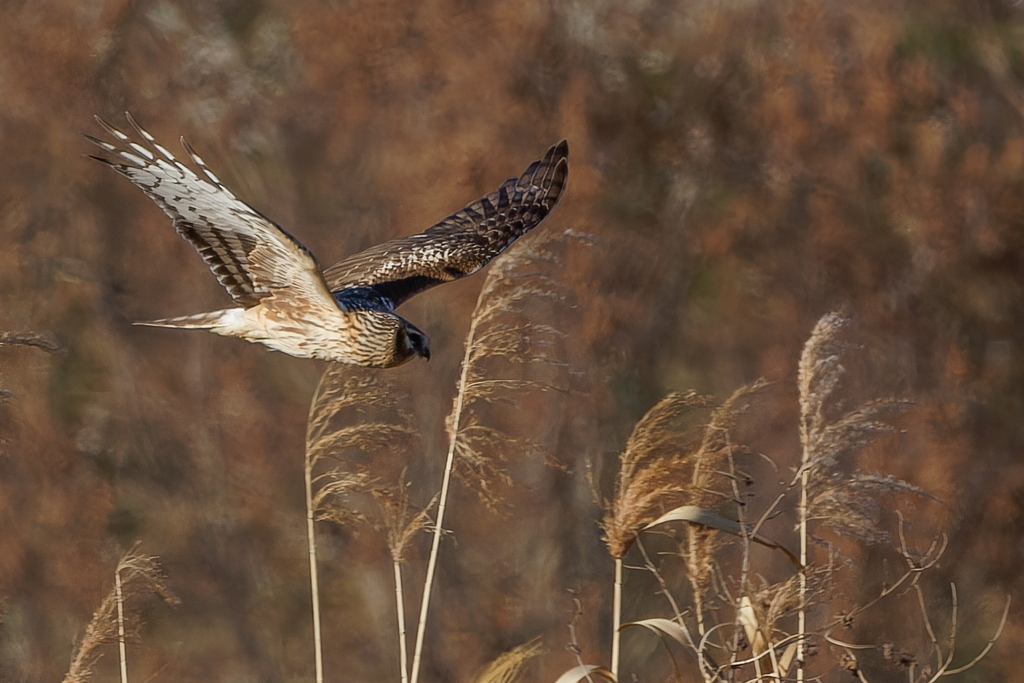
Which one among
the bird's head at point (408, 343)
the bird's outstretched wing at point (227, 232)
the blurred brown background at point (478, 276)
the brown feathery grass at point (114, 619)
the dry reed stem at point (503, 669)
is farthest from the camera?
the blurred brown background at point (478, 276)

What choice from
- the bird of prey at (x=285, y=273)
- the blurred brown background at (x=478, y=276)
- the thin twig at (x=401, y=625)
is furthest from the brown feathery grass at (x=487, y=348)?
the blurred brown background at (x=478, y=276)

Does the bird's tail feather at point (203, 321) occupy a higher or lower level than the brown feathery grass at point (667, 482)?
higher

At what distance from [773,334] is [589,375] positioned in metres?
1.51

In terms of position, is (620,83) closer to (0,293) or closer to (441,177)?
(441,177)

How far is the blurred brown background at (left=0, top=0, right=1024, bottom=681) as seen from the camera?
30.2 feet

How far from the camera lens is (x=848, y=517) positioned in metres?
3.23

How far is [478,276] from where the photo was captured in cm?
984

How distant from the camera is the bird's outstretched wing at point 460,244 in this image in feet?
14.7

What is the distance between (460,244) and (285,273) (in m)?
1.16

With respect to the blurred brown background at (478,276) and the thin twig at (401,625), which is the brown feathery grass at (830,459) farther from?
the blurred brown background at (478,276)

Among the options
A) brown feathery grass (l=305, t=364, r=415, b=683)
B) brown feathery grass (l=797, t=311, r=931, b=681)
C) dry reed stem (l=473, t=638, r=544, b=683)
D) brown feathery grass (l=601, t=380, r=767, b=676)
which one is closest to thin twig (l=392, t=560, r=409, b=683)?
brown feathery grass (l=305, t=364, r=415, b=683)

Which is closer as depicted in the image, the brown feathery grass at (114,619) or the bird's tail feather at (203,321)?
the brown feathery grass at (114,619)

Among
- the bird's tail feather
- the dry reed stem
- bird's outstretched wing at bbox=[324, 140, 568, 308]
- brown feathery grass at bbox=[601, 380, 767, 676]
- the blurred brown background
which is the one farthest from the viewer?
the blurred brown background

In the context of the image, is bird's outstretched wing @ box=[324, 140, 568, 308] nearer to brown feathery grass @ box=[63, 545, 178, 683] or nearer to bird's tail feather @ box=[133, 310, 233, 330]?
bird's tail feather @ box=[133, 310, 233, 330]
